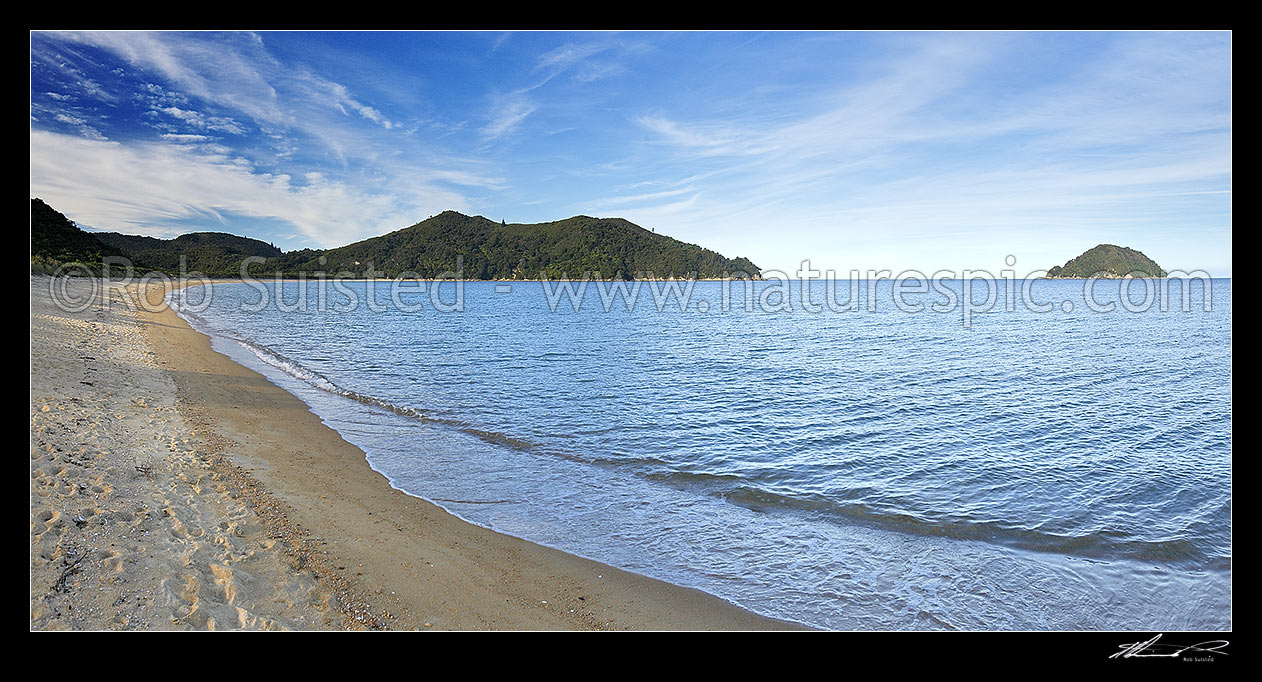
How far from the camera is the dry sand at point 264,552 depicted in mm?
4773

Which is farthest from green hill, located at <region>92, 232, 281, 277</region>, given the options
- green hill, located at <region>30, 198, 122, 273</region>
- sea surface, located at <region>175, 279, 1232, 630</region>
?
sea surface, located at <region>175, 279, 1232, 630</region>

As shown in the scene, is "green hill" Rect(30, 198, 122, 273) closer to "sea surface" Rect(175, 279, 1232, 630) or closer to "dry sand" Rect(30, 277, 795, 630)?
"sea surface" Rect(175, 279, 1232, 630)

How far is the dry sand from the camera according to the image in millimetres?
4773

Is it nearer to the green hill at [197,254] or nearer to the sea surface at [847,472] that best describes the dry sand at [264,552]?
the sea surface at [847,472]

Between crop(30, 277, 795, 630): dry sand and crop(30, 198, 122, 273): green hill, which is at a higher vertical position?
crop(30, 198, 122, 273): green hill

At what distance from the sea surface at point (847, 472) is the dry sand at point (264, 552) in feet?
2.48

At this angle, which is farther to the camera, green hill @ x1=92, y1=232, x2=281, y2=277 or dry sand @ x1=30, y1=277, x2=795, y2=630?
green hill @ x1=92, y1=232, x2=281, y2=277
